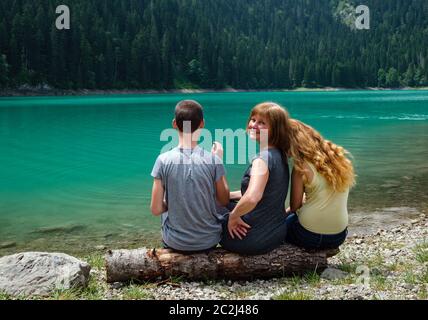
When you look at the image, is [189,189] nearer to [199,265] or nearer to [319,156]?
[199,265]

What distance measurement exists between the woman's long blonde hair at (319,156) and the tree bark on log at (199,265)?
1.15 metres

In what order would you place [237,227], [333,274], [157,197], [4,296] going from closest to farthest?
[4,296] < [157,197] < [237,227] < [333,274]

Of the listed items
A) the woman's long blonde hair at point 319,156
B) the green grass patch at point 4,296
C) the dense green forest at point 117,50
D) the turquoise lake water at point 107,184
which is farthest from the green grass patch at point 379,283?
the dense green forest at point 117,50

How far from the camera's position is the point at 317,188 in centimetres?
615

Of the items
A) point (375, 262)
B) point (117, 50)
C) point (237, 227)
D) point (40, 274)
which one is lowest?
point (375, 262)

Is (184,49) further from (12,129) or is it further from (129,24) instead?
(12,129)

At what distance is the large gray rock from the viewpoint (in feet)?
18.8

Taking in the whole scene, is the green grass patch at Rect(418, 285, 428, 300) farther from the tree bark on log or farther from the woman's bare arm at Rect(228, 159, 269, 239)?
the woman's bare arm at Rect(228, 159, 269, 239)

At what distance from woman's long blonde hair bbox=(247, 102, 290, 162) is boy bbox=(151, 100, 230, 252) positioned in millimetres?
692

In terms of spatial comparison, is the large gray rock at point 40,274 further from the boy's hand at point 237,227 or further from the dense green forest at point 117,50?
the dense green forest at point 117,50

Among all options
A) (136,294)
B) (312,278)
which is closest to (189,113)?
(136,294)

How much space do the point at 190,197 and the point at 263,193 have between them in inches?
35.5

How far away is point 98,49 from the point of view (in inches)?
5512
